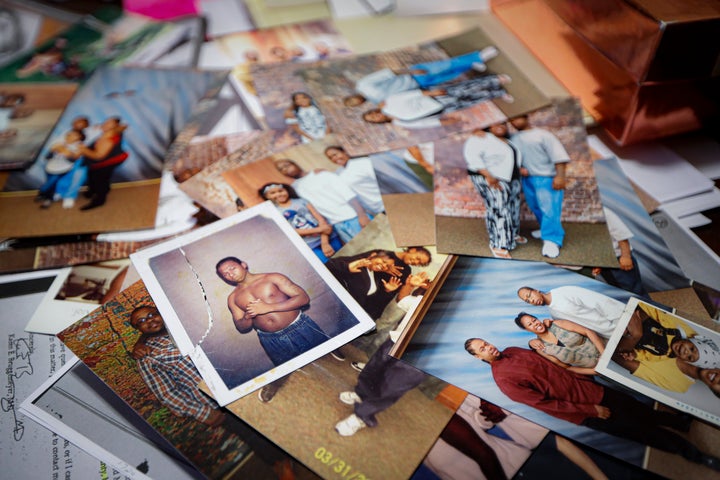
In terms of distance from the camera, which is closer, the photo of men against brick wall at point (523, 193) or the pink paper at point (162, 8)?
the photo of men against brick wall at point (523, 193)

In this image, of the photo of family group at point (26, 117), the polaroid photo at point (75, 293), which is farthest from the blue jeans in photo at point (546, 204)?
the photo of family group at point (26, 117)

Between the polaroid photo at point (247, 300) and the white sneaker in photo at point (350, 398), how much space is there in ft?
0.21

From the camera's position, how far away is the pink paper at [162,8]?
4.44 ft

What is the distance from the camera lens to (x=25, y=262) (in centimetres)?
90

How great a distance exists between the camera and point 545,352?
75cm

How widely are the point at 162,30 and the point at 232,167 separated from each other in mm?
526

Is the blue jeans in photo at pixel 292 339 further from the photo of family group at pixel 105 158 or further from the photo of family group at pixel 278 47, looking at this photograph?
the photo of family group at pixel 278 47

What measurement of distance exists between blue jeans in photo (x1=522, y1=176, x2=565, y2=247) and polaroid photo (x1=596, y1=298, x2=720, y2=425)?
16 cm

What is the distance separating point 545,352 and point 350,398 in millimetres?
265

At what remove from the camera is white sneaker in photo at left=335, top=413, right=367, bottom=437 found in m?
0.69

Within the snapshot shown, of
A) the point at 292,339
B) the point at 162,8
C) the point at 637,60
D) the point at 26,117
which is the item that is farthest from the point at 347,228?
the point at 162,8

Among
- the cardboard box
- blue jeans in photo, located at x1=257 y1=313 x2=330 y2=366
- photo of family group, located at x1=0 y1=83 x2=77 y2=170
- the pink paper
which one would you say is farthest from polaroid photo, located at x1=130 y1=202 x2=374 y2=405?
the pink paper

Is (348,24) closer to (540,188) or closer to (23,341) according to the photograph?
(540,188)

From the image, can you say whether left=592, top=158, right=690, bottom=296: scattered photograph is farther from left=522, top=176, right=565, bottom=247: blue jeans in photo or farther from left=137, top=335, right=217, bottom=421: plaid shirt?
left=137, top=335, right=217, bottom=421: plaid shirt
